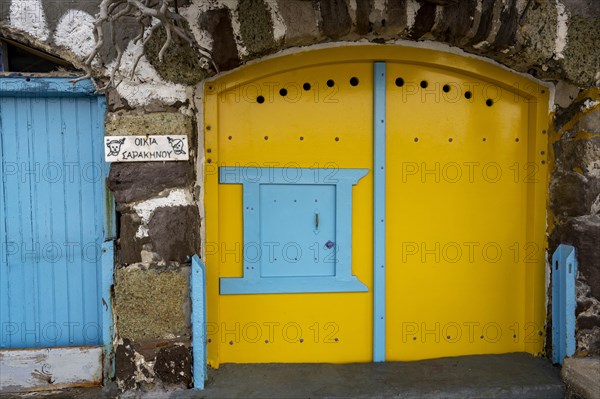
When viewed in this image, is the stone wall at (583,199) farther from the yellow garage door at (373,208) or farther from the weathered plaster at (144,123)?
the weathered plaster at (144,123)

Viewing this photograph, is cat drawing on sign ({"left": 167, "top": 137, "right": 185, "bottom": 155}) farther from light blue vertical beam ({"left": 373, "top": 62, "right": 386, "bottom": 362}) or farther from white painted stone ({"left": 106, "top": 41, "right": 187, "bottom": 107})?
light blue vertical beam ({"left": 373, "top": 62, "right": 386, "bottom": 362})

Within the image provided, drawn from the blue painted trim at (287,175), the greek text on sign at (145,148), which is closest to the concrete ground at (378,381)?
the blue painted trim at (287,175)

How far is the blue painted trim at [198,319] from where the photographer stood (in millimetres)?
2223

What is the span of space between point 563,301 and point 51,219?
2900 millimetres

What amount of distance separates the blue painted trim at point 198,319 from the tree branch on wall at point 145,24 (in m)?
0.98

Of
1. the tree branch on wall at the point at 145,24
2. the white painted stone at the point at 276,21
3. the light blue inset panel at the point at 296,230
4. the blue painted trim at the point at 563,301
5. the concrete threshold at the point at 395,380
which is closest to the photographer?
the tree branch on wall at the point at 145,24

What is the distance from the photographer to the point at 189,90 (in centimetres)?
227

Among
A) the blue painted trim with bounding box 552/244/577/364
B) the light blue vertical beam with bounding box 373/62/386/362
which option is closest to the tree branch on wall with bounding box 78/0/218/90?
the light blue vertical beam with bounding box 373/62/386/362

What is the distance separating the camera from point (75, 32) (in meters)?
2.23

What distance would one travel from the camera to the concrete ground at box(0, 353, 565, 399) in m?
2.29

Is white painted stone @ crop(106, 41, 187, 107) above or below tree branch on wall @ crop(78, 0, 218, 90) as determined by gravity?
below

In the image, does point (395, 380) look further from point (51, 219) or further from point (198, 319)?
point (51, 219)

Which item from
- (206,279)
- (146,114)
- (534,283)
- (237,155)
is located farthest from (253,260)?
(534,283)

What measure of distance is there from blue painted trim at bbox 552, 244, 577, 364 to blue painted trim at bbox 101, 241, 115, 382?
247cm
